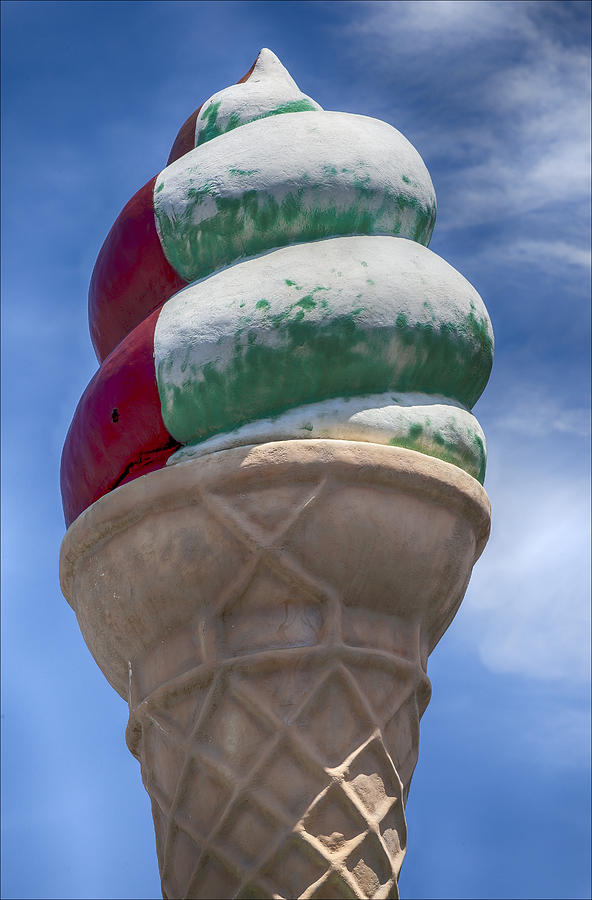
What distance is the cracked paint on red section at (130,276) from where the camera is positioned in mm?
5590

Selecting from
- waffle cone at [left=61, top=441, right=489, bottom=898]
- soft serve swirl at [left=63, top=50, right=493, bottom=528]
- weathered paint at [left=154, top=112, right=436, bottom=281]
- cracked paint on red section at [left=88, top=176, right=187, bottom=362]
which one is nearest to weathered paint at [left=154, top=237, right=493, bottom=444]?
soft serve swirl at [left=63, top=50, right=493, bottom=528]

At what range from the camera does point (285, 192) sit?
5312mm

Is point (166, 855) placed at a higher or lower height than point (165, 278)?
lower

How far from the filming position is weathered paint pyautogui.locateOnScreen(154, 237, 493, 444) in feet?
16.2

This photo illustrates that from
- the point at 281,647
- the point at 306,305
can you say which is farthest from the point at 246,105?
the point at 281,647

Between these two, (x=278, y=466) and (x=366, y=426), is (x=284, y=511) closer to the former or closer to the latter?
(x=278, y=466)

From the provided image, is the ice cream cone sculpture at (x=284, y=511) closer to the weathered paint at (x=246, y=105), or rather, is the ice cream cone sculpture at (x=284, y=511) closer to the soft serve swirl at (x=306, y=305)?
the soft serve swirl at (x=306, y=305)

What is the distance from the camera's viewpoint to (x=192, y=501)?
16.0ft

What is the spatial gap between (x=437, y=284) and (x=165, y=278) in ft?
4.07

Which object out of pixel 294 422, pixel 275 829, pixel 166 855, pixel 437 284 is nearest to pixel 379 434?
pixel 294 422

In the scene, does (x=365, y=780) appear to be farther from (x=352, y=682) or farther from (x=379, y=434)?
(x=379, y=434)

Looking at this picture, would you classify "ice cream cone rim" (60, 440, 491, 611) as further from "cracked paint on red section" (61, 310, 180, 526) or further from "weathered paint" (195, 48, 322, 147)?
"weathered paint" (195, 48, 322, 147)

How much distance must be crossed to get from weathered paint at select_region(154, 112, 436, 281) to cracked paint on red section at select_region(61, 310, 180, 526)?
17.6 inches

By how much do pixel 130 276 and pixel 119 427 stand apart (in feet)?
2.80
